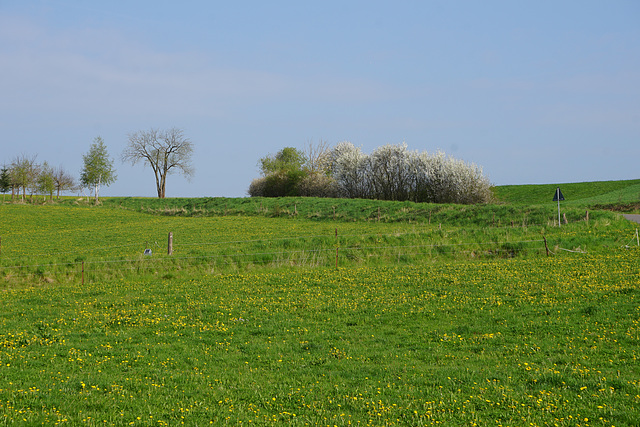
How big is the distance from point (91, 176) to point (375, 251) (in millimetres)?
88724

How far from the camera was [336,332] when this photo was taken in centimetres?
1566

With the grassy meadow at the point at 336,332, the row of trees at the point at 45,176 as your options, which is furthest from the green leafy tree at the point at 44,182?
the grassy meadow at the point at 336,332

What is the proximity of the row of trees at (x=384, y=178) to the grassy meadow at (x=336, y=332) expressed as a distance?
3887 centimetres

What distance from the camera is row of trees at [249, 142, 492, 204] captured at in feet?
249

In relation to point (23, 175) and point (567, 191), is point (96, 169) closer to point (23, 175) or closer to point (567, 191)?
point (23, 175)

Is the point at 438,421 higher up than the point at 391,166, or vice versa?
the point at 391,166

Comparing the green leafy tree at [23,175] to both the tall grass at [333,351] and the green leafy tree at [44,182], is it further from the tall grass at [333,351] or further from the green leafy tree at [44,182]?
the tall grass at [333,351]

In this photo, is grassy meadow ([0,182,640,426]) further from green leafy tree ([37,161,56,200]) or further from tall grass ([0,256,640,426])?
green leafy tree ([37,161,56,200])

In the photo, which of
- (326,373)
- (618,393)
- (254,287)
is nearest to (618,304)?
(618,393)

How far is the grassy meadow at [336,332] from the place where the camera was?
30.4ft

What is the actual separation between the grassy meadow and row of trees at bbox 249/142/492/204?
3887cm

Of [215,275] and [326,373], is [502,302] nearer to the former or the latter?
[326,373]

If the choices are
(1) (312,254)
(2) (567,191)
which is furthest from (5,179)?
(2) (567,191)

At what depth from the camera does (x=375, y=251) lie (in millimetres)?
31547
